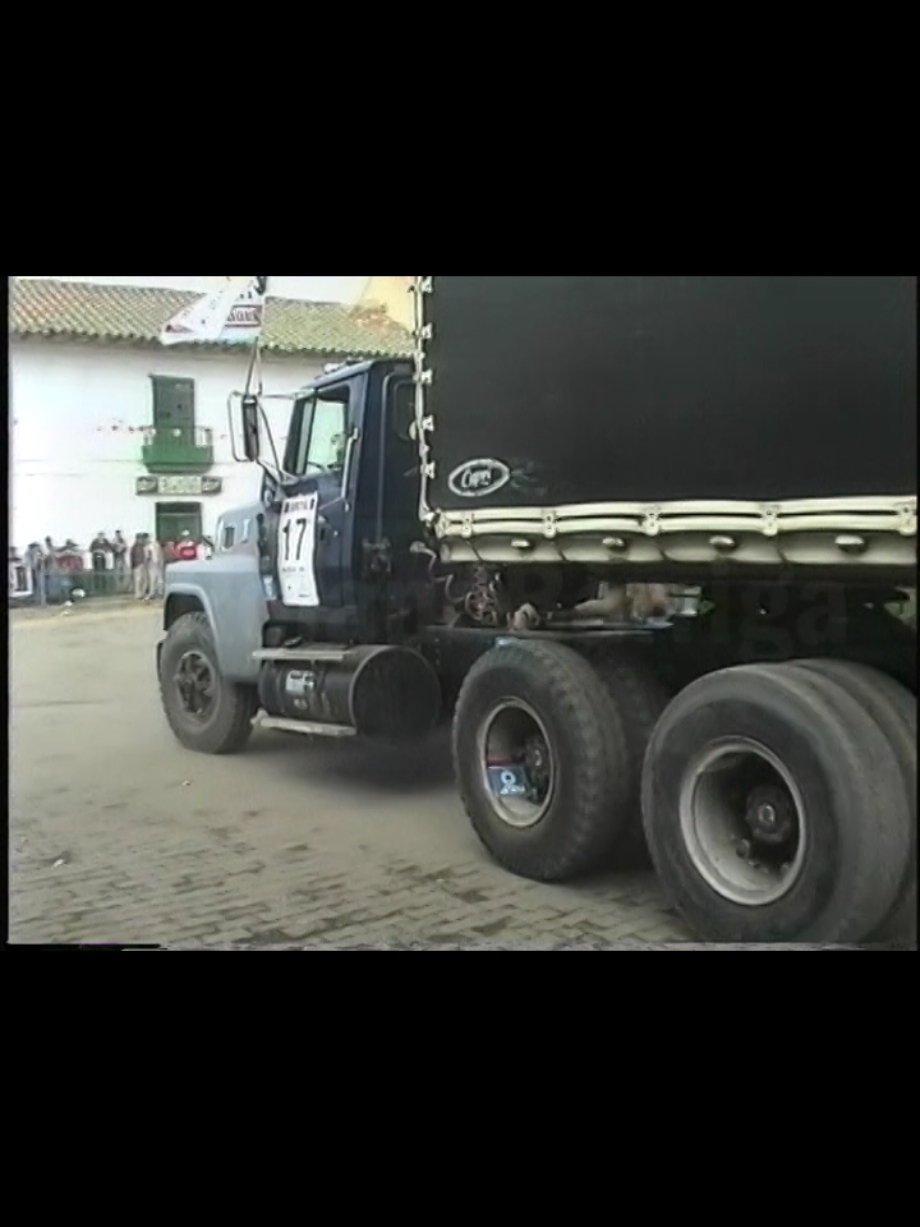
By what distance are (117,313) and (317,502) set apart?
1.35 meters

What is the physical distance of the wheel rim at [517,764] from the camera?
3.75 metres

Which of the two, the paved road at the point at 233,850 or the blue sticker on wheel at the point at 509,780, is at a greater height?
the blue sticker on wheel at the point at 509,780

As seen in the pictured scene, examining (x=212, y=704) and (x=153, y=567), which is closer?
(x=153, y=567)

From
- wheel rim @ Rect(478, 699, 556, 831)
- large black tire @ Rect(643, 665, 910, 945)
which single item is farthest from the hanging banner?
large black tire @ Rect(643, 665, 910, 945)

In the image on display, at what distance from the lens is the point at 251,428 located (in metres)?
4.25

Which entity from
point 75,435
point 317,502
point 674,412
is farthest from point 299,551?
point 674,412

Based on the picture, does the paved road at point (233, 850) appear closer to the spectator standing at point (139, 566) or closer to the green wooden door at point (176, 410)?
the spectator standing at point (139, 566)

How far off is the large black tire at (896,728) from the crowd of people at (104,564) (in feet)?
7.63

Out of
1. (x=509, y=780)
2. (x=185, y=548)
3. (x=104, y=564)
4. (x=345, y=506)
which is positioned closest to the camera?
(x=509, y=780)

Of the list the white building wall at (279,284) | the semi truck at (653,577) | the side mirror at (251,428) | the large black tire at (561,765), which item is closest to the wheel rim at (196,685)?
the semi truck at (653,577)

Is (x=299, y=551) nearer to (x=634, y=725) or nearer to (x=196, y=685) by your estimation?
(x=196, y=685)

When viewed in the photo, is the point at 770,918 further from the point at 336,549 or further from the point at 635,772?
the point at 336,549

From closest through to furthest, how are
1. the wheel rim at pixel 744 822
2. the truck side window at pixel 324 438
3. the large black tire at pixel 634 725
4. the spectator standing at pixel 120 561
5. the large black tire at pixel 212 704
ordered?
the wheel rim at pixel 744 822, the large black tire at pixel 634 725, the spectator standing at pixel 120 561, the large black tire at pixel 212 704, the truck side window at pixel 324 438

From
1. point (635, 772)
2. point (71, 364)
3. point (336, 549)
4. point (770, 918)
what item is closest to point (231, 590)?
point (336, 549)
